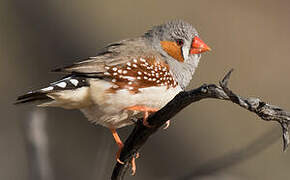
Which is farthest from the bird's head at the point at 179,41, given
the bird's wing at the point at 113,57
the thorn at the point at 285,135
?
the thorn at the point at 285,135

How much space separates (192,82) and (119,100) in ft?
11.5

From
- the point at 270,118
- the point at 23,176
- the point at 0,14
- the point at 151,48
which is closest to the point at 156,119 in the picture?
the point at 270,118

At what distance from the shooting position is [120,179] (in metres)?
3.36

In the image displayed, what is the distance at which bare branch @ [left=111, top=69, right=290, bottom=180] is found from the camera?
105 inches

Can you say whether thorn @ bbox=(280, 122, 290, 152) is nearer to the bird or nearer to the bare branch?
the bare branch

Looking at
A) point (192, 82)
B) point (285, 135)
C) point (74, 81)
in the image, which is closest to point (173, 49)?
point (74, 81)

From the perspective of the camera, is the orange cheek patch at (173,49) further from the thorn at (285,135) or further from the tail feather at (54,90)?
the thorn at (285,135)

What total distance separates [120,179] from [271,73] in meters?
4.71

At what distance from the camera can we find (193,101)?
2.88 m

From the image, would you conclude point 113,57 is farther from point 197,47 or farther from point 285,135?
point 285,135

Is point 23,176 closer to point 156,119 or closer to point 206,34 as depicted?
point 156,119

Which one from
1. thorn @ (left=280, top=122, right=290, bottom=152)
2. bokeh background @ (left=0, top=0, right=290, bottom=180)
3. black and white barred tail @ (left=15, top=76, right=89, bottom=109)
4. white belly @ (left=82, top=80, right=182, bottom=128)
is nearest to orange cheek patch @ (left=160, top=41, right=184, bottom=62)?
white belly @ (left=82, top=80, right=182, bottom=128)

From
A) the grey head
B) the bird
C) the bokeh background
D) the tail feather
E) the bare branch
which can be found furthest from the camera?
the bokeh background

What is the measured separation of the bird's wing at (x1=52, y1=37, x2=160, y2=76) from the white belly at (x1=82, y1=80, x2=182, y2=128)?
0.29ft
